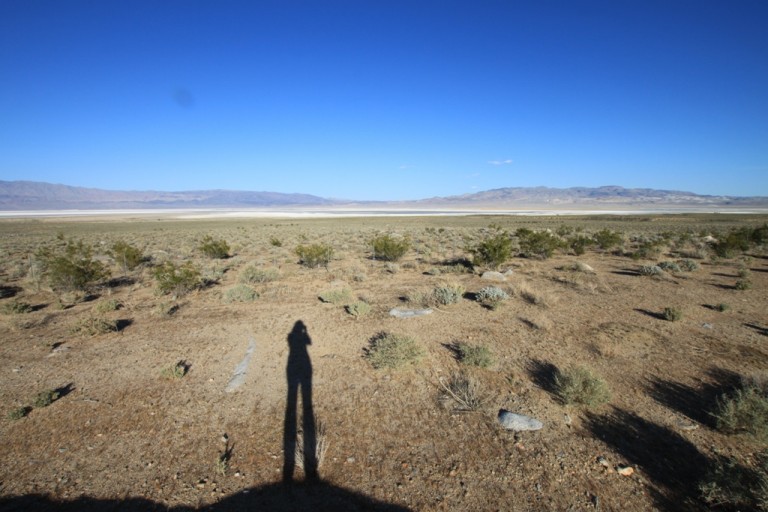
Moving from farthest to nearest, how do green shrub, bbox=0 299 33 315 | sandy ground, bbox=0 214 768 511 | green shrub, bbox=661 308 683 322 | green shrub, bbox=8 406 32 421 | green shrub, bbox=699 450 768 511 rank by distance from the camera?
green shrub, bbox=0 299 33 315, green shrub, bbox=661 308 683 322, green shrub, bbox=8 406 32 421, sandy ground, bbox=0 214 768 511, green shrub, bbox=699 450 768 511

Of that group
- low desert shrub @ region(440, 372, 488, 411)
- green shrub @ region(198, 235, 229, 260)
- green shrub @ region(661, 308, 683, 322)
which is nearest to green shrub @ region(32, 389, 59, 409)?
low desert shrub @ region(440, 372, 488, 411)

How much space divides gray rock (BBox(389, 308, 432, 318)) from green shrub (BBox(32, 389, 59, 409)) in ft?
21.1

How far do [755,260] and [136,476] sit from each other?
2334 cm

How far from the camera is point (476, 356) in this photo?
6.43m

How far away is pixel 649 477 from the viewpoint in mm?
3840

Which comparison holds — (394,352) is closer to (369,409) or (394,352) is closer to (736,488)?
(369,409)

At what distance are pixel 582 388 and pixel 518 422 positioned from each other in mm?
1270

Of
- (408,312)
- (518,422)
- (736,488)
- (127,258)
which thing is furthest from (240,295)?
(736,488)

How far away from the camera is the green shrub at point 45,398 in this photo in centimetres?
524

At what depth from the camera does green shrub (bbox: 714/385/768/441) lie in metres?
4.26

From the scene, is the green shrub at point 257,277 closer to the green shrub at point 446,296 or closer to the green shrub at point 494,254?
the green shrub at point 446,296

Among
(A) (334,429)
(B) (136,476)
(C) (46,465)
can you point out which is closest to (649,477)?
(A) (334,429)

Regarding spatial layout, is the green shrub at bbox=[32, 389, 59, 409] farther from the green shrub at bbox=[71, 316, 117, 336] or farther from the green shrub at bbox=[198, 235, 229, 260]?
the green shrub at bbox=[198, 235, 229, 260]

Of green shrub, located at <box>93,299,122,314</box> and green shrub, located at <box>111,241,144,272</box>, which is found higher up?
green shrub, located at <box>111,241,144,272</box>
